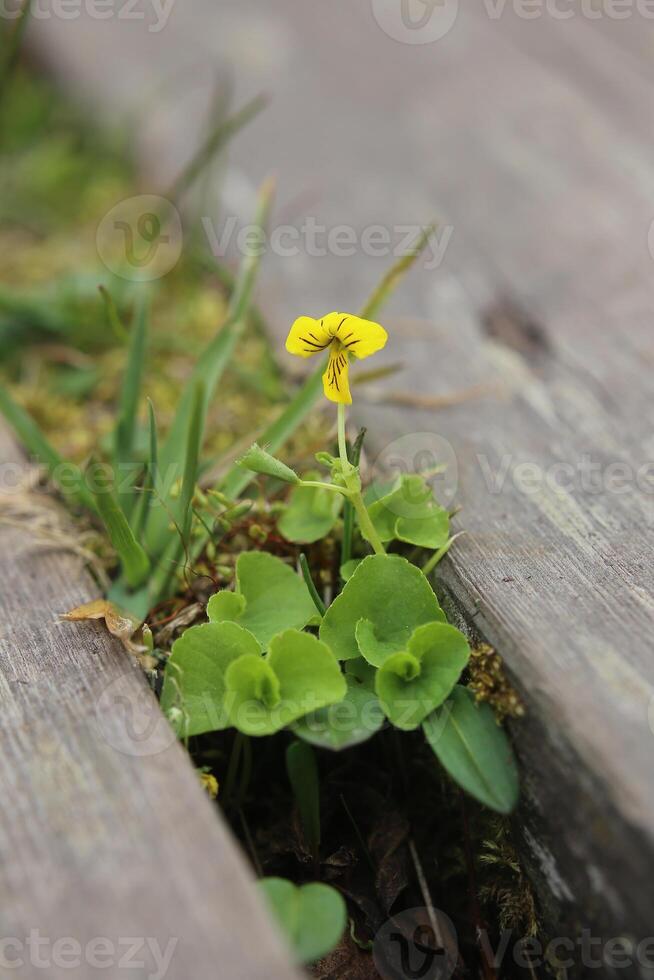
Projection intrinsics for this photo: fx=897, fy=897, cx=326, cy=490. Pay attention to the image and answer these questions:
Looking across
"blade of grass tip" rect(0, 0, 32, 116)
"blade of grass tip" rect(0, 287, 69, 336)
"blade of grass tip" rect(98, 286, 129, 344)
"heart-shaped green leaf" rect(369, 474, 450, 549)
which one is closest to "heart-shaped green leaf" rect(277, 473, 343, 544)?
"heart-shaped green leaf" rect(369, 474, 450, 549)

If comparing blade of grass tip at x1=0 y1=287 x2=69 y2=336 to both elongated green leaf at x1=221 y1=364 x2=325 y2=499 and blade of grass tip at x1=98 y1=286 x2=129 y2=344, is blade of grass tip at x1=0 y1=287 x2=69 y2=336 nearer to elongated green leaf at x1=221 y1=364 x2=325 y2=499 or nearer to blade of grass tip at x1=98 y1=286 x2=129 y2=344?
blade of grass tip at x1=98 y1=286 x2=129 y2=344

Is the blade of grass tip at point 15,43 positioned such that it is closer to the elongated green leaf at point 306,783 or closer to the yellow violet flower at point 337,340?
the yellow violet flower at point 337,340

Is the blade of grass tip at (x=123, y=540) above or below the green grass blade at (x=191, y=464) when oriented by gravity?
below

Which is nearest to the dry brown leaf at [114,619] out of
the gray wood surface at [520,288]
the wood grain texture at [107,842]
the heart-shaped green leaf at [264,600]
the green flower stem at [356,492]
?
the wood grain texture at [107,842]

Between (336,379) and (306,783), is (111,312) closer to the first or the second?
(336,379)

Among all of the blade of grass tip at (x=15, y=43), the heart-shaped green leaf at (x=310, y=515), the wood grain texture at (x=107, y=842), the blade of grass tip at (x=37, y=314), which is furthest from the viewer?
the blade of grass tip at (x=37, y=314)


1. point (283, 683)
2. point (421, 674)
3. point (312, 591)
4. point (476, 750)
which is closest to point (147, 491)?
point (312, 591)

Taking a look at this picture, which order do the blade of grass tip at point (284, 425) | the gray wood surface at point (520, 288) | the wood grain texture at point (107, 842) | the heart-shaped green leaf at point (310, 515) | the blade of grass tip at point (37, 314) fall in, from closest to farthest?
1. the wood grain texture at point (107, 842)
2. the gray wood surface at point (520, 288)
3. the heart-shaped green leaf at point (310, 515)
4. the blade of grass tip at point (284, 425)
5. the blade of grass tip at point (37, 314)
